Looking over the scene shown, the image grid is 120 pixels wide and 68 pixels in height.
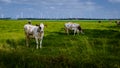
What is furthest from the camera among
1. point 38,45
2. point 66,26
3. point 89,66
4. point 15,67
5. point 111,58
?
point 66,26

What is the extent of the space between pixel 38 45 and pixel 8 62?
886 centimetres

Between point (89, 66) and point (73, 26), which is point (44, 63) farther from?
point (73, 26)

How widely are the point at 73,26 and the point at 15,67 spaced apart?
24.9 metres

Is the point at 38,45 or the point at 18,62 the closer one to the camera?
the point at 18,62

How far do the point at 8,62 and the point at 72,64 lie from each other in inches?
113

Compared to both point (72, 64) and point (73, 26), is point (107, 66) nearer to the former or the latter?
point (72, 64)

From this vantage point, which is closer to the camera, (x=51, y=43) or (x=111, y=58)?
(x=111, y=58)

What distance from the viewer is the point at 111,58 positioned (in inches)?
554

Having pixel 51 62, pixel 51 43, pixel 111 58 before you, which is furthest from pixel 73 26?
Answer: pixel 51 62

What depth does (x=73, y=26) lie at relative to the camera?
115 ft

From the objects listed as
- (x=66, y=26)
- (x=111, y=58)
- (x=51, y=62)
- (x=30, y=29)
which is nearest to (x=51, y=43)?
(x=30, y=29)

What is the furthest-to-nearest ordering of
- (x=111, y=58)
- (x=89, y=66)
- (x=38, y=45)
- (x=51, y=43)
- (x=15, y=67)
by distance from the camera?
1. (x=51, y=43)
2. (x=38, y=45)
3. (x=111, y=58)
4. (x=89, y=66)
5. (x=15, y=67)

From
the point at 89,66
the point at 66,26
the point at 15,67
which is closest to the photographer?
the point at 15,67

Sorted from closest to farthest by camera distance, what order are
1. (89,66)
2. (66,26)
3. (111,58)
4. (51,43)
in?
(89,66), (111,58), (51,43), (66,26)
